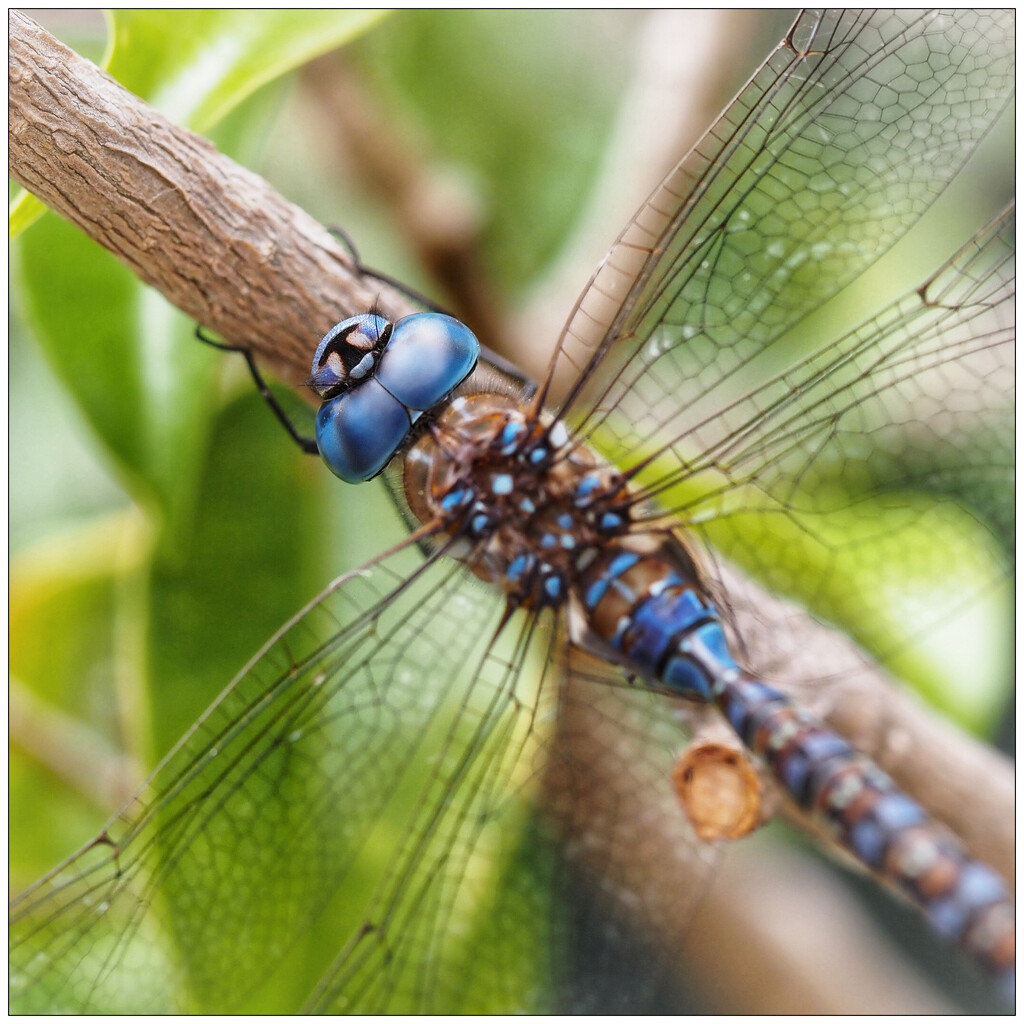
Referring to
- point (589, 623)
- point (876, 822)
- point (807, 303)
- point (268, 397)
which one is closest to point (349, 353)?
point (268, 397)

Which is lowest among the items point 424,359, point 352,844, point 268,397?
point 352,844

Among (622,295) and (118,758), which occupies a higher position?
(622,295)

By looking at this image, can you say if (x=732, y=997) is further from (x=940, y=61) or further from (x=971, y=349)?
(x=940, y=61)

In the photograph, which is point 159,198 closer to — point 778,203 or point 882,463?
point 778,203

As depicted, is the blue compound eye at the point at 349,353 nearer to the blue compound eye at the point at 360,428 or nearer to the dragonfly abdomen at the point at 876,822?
the blue compound eye at the point at 360,428

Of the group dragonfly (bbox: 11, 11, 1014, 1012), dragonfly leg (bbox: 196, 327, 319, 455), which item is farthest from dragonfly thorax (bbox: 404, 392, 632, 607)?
dragonfly leg (bbox: 196, 327, 319, 455)

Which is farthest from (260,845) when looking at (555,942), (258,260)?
(258,260)

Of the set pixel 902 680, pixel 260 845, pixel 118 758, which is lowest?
pixel 118 758

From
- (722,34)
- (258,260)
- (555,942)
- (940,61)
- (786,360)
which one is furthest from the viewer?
(722,34)
